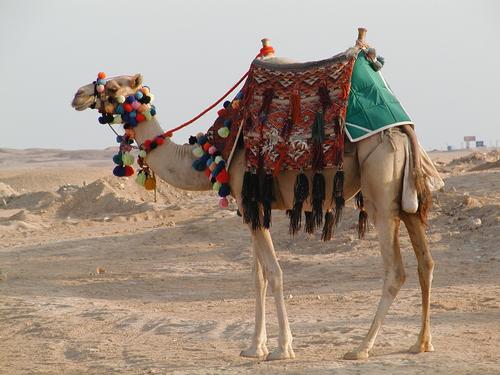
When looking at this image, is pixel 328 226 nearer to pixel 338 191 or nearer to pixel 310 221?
pixel 310 221

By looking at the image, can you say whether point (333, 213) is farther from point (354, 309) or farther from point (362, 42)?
point (354, 309)

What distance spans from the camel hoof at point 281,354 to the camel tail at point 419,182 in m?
1.71

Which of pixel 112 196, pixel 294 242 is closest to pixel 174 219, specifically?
pixel 112 196

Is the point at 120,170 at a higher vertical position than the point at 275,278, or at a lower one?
higher

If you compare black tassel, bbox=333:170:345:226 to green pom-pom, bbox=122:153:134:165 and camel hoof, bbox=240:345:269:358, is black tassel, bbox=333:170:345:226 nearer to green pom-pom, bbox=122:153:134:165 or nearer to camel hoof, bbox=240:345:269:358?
camel hoof, bbox=240:345:269:358

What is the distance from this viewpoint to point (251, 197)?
902 centimetres

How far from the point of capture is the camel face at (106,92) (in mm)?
9836

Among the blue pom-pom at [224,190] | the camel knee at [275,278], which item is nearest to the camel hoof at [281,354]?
the camel knee at [275,278]

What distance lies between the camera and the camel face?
9836 millimetres

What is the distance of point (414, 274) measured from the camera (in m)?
14.1

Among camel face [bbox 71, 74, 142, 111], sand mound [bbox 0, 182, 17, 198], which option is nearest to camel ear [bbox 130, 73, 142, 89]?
camel face [bbox 71, 74, 142, 111]

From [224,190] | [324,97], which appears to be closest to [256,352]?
[224,190]

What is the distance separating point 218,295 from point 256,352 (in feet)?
15.8

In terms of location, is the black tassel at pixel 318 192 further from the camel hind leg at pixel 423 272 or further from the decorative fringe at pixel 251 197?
the camel hind leg at pixel 423 272
